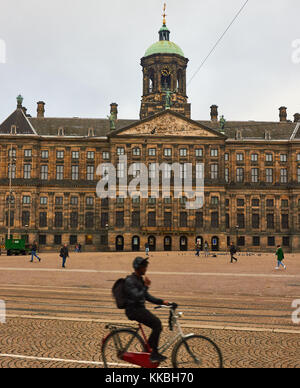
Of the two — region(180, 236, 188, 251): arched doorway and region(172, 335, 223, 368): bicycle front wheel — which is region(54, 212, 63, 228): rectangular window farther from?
region(172, 335, 223, 368): bicycle front wheel

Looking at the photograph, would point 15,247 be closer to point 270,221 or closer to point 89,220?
point 89,220

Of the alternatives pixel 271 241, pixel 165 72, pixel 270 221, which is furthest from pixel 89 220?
pixel 271 241

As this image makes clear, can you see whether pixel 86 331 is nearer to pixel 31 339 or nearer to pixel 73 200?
pixel 31 339

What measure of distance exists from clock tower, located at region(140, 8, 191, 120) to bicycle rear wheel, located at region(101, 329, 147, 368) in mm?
59377

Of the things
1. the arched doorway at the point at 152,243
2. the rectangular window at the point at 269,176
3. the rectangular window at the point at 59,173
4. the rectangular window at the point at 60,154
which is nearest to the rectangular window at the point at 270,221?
the rectangular window at the point at 269,176

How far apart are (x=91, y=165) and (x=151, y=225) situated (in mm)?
12851

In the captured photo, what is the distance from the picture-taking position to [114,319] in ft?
33.8

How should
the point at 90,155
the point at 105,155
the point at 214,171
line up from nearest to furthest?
the point at 214,171 → the point at 90,155 → the point at 105,155

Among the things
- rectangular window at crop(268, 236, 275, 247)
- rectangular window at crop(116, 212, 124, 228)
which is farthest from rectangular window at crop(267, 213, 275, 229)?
rectangular window at crop(116, 212, 124, 228)

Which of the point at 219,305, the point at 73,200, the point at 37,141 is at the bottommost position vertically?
the point at 219,305

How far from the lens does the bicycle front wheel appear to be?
19.4ft

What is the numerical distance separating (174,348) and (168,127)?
56177 millimetres
